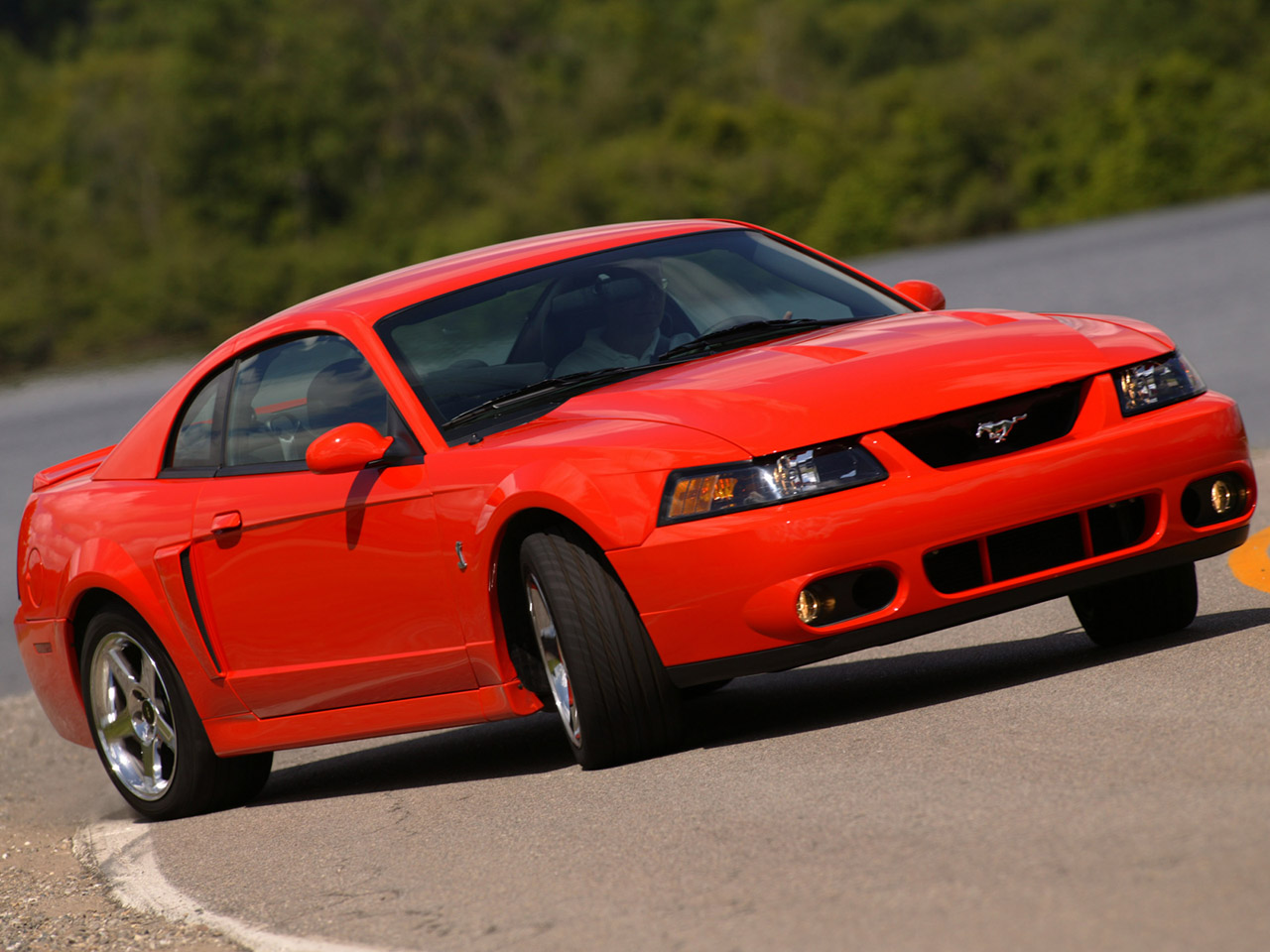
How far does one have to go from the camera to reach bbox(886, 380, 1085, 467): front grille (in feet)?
17.9

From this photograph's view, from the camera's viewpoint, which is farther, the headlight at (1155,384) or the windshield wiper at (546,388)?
the windshield wiper at (546,388)

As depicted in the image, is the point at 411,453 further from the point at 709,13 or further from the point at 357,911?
the point at 709,13

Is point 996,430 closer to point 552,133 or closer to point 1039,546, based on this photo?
point 1039,546

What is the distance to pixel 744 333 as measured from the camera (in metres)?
6.45

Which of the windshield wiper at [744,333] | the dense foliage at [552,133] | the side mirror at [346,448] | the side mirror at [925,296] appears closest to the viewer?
the side mirror at [346,448]

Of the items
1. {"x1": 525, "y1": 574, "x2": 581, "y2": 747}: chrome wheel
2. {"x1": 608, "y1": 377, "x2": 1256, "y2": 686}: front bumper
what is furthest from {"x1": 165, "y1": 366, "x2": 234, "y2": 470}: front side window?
{"x1": 608, "y1": 377, "x2": 1256, "y2": 686}: front bumper

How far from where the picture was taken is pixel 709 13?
104375 mm

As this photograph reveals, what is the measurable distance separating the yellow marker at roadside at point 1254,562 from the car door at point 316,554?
10.1ft

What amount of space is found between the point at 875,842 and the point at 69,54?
128 meters

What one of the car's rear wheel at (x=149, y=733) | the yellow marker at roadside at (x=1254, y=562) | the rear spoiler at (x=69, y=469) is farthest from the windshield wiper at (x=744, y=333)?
the rear spoiler at (x=69, y=469)

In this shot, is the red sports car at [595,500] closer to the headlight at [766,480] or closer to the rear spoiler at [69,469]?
the headlight at [766,480]

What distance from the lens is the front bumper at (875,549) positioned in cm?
534

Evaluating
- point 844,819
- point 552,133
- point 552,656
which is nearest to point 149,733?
point 552,656

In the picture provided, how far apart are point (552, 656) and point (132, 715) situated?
7.05ft
